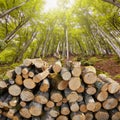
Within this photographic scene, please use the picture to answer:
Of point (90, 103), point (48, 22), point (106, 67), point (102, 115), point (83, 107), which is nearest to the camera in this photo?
point (90, 103)

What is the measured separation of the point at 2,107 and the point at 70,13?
1549 centimetres

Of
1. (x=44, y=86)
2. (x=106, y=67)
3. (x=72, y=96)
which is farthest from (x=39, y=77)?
(x=106, y=67)

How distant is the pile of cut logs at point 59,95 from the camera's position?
4.34m

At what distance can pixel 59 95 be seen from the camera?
4.34 meters

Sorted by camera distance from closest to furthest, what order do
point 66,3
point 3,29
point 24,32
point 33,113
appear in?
point 33,113, point 3,29, point 24,32, point 66,3

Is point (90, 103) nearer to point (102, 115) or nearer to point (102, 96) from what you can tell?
point (102, 96)

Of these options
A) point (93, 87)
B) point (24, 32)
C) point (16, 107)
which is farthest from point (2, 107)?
point (24, 32)

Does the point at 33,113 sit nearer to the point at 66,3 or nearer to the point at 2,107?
the point at 2,107

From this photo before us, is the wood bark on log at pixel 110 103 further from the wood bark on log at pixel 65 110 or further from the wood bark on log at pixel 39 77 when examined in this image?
the wood bark on log at pixel 39 77

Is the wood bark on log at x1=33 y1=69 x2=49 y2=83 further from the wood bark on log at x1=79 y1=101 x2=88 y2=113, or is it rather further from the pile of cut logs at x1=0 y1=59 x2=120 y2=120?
the wood bark on log at x1=79 y1=101 x2=88 y2=113

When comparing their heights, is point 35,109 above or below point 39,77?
below

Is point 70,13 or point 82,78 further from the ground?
point 70,13

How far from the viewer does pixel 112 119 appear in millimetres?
4516

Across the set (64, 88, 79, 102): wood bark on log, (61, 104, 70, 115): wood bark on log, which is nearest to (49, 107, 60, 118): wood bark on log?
(61, 104, 70, 115): wood bark on log
